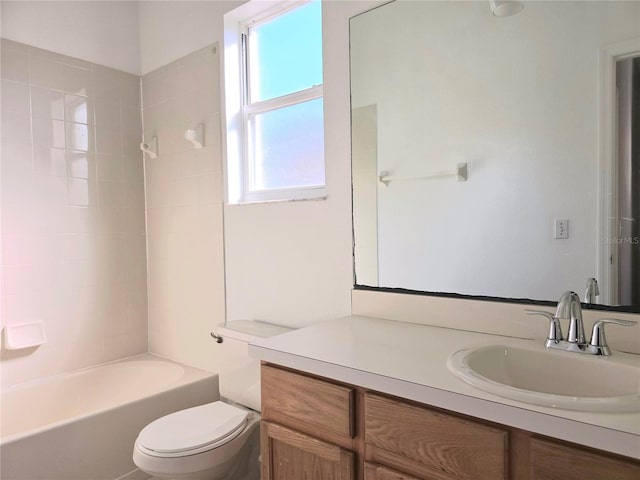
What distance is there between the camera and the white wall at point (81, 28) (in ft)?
7.30

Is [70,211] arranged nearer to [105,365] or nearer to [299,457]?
[105,365]

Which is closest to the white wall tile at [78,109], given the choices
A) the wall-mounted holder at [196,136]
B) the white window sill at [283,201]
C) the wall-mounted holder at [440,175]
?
the wall-mounted holder at [196,136]

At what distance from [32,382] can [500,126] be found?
2.55 meters

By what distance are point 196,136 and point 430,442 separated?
1927mm

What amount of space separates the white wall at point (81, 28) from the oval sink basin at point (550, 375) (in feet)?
8.58

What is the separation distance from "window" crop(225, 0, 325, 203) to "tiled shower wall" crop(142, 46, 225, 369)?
4.2 inches

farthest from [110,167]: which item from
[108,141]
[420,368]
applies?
[420,368]

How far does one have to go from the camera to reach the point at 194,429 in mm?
1687

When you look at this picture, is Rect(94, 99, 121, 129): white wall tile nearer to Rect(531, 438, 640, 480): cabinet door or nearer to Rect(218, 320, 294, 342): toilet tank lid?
Rect(218, 320, 294, 342): toilet tank lid

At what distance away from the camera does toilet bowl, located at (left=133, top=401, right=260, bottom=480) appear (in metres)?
1.53

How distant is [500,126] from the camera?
1390 millimetres

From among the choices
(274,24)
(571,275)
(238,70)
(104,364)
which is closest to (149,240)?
(104,364)

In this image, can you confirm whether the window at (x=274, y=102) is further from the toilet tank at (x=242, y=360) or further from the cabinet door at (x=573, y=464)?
the cabinet door at (x=573, y=464)

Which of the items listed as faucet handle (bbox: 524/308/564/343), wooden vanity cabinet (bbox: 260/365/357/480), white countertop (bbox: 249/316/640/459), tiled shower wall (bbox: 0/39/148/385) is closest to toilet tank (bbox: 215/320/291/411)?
white countertop (bbox: 249/316/640/459)
